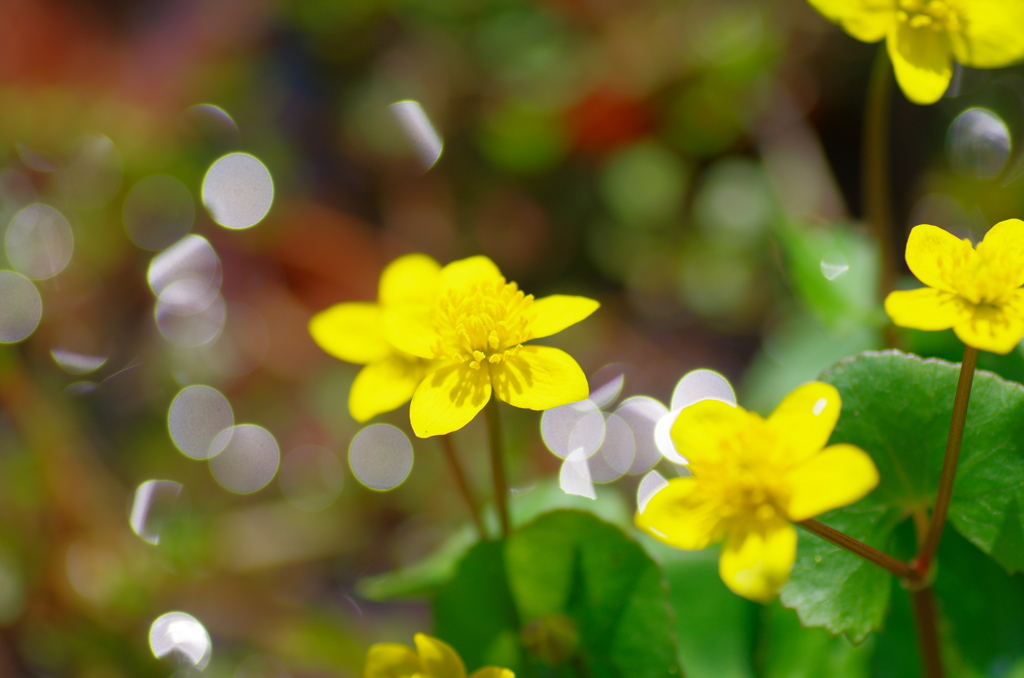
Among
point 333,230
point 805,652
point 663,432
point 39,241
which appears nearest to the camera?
point 805,652

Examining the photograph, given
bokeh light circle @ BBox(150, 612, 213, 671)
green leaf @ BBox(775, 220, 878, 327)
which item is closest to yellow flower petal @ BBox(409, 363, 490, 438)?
green leaf @ BBox(775, 220, 878, 327)

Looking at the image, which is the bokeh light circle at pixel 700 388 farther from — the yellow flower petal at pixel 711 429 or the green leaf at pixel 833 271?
the yellow flower petal at pixel 711 429

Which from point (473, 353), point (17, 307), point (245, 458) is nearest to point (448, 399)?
point (473, 353)

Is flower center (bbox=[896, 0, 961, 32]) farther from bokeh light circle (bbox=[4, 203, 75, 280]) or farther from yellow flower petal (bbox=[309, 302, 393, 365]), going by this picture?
bokeh light circle (bbox=[4, 203, 75, 280])

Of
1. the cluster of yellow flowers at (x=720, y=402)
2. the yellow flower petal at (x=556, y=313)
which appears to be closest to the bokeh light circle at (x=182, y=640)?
the cluster of yellow flowers at (x=720, y=402)

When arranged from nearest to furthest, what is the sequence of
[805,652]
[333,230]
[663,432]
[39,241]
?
[805,652], [663,432], [39,241], [333,230]

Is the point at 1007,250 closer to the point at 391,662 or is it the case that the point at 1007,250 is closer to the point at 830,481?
the point at 830,481

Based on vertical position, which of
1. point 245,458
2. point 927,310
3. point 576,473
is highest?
point 927,310

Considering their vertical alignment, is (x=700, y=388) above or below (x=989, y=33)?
below
